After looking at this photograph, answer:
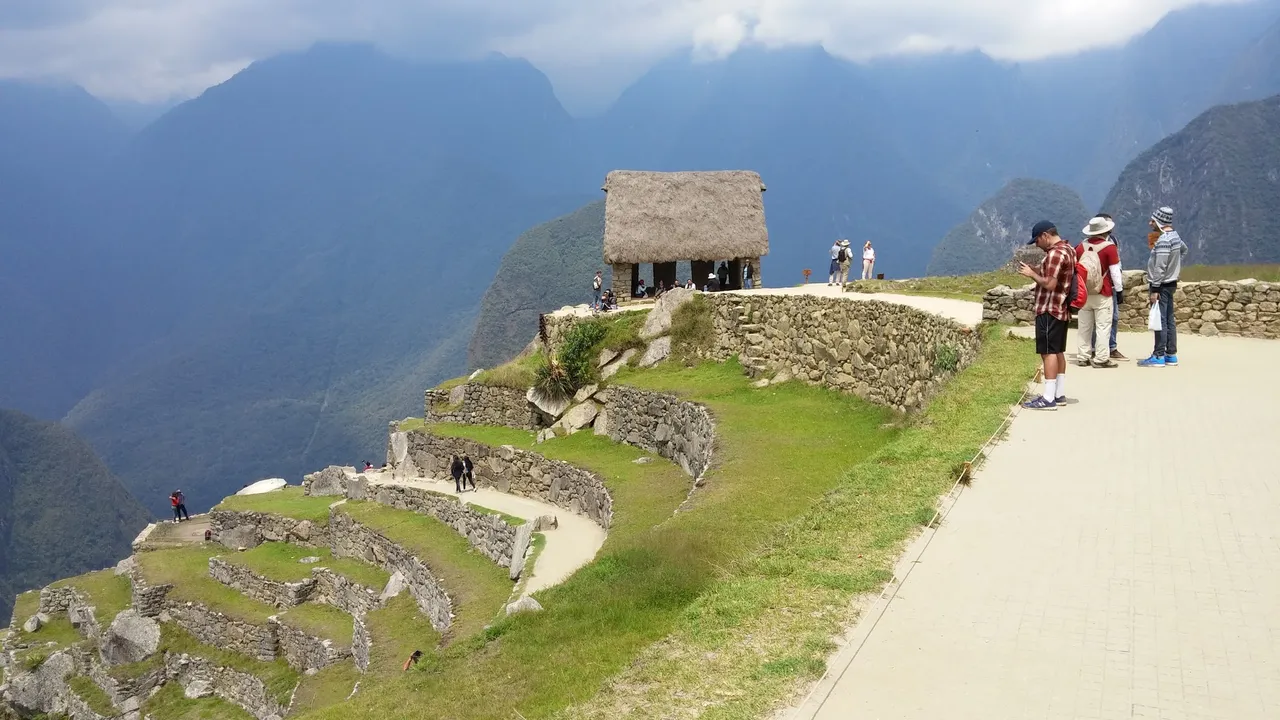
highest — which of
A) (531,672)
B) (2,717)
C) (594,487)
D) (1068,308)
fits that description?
(1068,308)

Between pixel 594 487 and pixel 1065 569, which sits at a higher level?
pixel 1065 569

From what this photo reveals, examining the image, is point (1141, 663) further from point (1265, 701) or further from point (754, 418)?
point (754, 418)

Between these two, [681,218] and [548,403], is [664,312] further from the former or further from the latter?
[681,218]

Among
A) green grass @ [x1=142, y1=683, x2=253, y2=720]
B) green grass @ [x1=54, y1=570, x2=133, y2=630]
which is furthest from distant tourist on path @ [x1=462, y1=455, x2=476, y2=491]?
green grass @ [x1=54, y1=570, x2=133, y2=630]

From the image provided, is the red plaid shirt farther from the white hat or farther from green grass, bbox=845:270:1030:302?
green grass, bbox=845:270:1030:302

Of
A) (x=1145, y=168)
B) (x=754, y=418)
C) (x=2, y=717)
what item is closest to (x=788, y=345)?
(x=754, y=418)

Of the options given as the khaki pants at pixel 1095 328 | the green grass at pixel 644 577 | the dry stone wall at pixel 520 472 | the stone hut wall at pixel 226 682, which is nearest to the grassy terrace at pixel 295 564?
the stone hut wall at pixel 226 682
